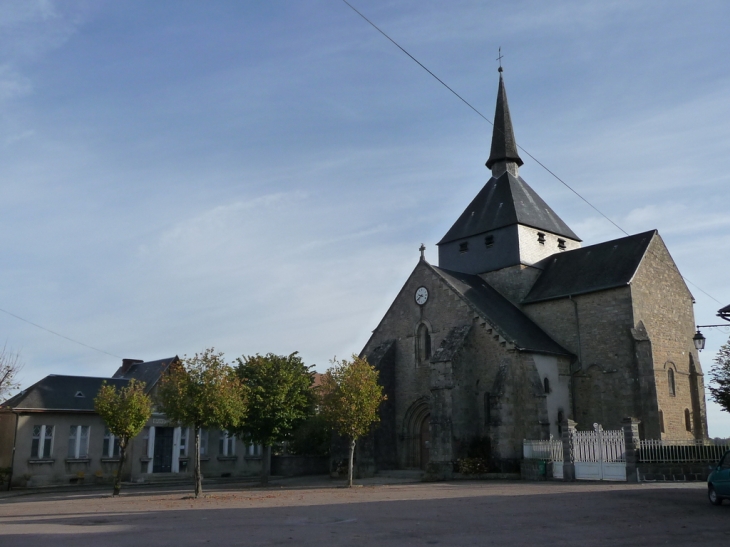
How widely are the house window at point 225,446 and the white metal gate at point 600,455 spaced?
19508 millimetres

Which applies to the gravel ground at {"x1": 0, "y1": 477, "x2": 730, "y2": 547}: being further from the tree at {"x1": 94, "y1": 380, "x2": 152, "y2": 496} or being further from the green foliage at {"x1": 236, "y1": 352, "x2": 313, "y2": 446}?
the green foliage at {"x1": 236, "y1": 352, "x2": 313, "y2": 446}

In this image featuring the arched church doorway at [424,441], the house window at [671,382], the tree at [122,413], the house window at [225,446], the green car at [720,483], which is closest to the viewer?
the green car at [720,483]

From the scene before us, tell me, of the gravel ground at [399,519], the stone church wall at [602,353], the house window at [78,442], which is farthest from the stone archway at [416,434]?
the house window at [78,442]

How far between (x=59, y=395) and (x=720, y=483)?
92.4 feet

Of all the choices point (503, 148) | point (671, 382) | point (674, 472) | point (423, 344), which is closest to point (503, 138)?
point (503, 148)

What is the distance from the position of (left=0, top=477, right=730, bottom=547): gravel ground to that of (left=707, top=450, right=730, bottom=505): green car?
29cm

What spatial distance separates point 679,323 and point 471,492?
17695 mm

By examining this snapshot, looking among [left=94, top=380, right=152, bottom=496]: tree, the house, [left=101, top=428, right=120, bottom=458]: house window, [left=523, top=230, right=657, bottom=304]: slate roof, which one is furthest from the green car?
[left=101, top=428, right=120, bottom=458]: house window

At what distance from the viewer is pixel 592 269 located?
32188 mm

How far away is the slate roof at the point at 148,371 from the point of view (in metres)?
34.2

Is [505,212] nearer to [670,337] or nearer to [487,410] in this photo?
[670,337]

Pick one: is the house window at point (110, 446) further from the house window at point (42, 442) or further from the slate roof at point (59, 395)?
the house window at point (42, 442)

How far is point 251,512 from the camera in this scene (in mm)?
15328

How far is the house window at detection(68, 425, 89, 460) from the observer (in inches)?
1206
